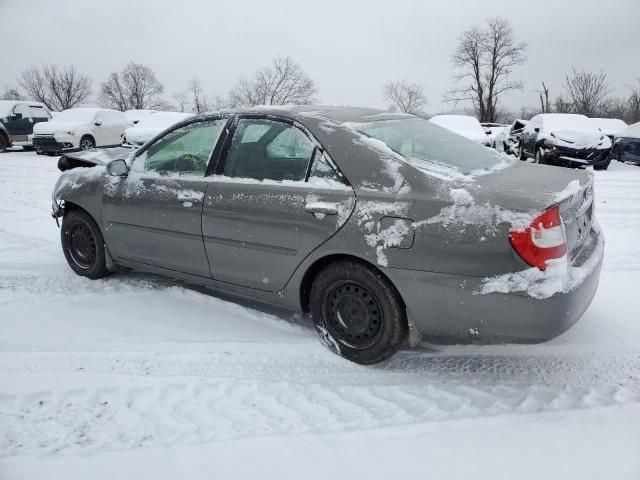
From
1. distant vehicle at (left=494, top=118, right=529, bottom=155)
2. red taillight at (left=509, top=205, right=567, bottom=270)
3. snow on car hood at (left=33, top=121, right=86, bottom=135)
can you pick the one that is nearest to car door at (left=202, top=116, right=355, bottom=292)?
red taillight at (left=509, top=205, right=567, bottom=270)

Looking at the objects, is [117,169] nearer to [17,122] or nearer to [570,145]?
[570,145]

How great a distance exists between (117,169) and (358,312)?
2304 millimetres

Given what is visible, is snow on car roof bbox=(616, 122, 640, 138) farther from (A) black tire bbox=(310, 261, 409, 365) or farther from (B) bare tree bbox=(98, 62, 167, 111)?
(B) bare tree bbox=(98, 62, 167, 111)

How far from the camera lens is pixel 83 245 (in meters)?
4.36

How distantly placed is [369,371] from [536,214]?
1.32 metres

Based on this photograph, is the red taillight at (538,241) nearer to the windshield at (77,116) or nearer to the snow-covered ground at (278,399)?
the snow-covered ground at (278,399)

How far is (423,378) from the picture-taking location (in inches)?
113

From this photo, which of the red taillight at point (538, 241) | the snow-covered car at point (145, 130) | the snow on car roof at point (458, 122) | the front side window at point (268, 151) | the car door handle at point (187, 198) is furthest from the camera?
the snow on car roof at point (458, 122)

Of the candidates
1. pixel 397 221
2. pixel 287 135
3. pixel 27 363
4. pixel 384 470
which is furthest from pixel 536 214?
pixel 27 363

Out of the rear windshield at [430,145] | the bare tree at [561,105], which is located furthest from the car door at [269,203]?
the bare tree at [561,105]

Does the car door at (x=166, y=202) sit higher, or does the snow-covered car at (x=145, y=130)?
the snow-covered car at (x=145, y=130)

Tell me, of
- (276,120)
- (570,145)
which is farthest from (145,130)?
(276,120)

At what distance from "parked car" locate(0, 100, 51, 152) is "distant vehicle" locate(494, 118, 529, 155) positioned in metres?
16.4

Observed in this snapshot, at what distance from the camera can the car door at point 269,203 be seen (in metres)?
2.89
